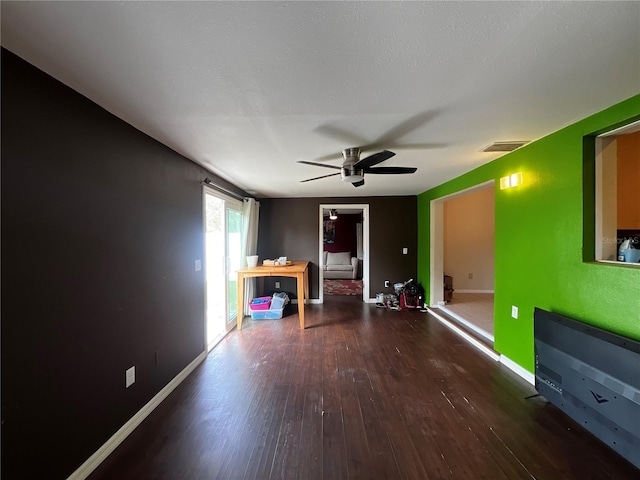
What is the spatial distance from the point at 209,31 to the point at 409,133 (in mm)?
1544

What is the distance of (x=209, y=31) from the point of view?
1.01 meters

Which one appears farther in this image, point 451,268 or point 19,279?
point 451,268

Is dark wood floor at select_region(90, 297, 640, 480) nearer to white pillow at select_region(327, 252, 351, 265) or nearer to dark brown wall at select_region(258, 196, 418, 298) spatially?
dark brown wall at select_region(258, 196, 418, 298)

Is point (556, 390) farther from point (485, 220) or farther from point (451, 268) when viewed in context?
point (485, 220)

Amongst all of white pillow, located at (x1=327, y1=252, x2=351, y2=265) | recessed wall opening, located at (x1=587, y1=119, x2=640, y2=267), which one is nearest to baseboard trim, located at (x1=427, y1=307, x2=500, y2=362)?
recessed wall opening, located at (x1=587, y1=119, x2=640, y2=267)

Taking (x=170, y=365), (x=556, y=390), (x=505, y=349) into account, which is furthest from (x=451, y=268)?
(x=170, y=365)

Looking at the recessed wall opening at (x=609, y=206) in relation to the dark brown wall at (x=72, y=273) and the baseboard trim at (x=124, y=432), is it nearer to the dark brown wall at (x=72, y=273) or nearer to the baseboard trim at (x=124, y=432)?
the dark brown wall at (x=72, y=273)

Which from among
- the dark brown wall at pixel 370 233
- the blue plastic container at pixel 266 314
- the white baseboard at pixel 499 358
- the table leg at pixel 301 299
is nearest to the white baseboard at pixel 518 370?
the white baseboard at pixel 499 358

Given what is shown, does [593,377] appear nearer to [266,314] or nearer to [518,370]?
[518,370]

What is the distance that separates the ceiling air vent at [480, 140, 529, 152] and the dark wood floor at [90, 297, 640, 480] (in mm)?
2209

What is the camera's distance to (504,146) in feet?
7.73

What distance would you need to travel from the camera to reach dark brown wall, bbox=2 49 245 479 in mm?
1127

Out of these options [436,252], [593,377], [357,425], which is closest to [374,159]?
[357,425]

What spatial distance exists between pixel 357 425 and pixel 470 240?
5.28 m
